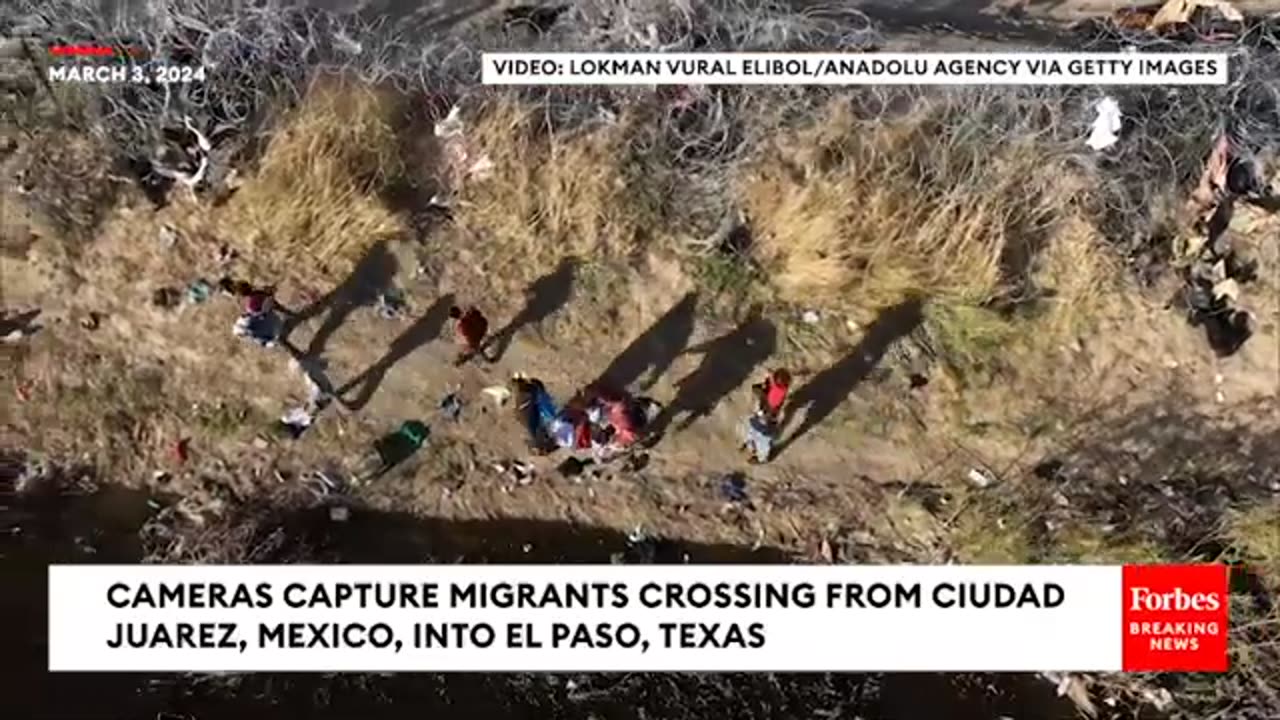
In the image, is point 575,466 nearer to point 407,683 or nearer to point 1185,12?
point 407,683

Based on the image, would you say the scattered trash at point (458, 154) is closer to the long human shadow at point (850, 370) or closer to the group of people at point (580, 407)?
the group of people at point (580, 407)

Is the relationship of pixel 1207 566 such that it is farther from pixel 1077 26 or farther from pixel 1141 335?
pixel 1077 26

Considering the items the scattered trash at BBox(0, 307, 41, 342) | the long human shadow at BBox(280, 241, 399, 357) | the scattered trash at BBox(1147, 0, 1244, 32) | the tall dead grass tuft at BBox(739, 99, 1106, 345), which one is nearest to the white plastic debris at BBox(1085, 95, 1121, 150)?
the tall dead grass tuft at BBox(739, 99, 1106, 345)

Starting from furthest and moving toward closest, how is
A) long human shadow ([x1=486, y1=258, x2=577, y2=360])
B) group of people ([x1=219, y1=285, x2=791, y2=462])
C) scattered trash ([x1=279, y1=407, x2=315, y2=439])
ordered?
long human shadow ([x1=486, y1=258, x2=577, y2=360]), scattered trash ([x1=279, y1=407, x2=315, y2=439]), group of people ([x1=219, y1=285, x2=791, y2=462])

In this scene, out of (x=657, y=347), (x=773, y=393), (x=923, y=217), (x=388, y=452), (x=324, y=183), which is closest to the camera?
(x=324, y=183)

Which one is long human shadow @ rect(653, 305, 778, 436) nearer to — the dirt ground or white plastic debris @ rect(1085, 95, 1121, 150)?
the dirt ground

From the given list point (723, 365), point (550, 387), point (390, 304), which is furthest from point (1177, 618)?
point (390, 304)
